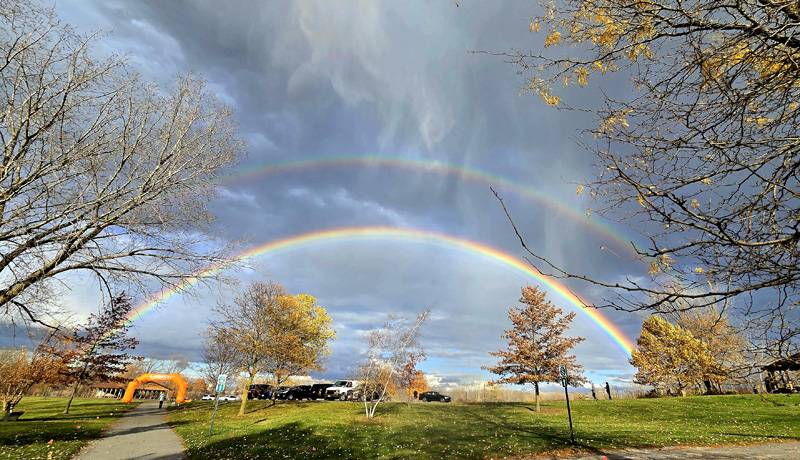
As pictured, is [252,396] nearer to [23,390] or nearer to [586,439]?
[23,390]

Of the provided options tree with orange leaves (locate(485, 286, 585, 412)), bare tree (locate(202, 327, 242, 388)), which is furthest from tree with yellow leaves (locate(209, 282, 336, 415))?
tree with orange leaves (locate(485, 286, 585, 412))

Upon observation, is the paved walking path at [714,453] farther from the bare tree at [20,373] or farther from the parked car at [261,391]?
the parked car at [261,391]

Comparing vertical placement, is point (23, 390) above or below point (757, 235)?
below

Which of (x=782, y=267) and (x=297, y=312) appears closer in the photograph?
(x=782, y=267)

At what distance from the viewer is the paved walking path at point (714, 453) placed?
37.1 ft

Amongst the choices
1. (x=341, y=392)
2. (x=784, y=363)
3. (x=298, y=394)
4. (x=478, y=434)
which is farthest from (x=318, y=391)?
(x=784, y=363)

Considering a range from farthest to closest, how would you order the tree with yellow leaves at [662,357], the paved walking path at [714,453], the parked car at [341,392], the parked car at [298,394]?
the parked car at [298,394]
the parked car at [341,392]
the tree with yellow leaves at [662,357]
the paved walking path at [714,453]

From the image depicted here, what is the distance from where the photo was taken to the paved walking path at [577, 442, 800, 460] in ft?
37.1

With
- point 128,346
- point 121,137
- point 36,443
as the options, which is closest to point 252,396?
point 128,346

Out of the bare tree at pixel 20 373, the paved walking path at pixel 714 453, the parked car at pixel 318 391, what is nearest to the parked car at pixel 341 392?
the parked car at pixel 318 391

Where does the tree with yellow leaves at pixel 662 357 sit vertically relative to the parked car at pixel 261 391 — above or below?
above

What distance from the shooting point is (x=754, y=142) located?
2.65 m

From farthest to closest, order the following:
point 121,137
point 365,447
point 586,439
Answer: point 586,439 → point 365,447 → point 121,137

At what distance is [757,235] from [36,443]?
21472mm
